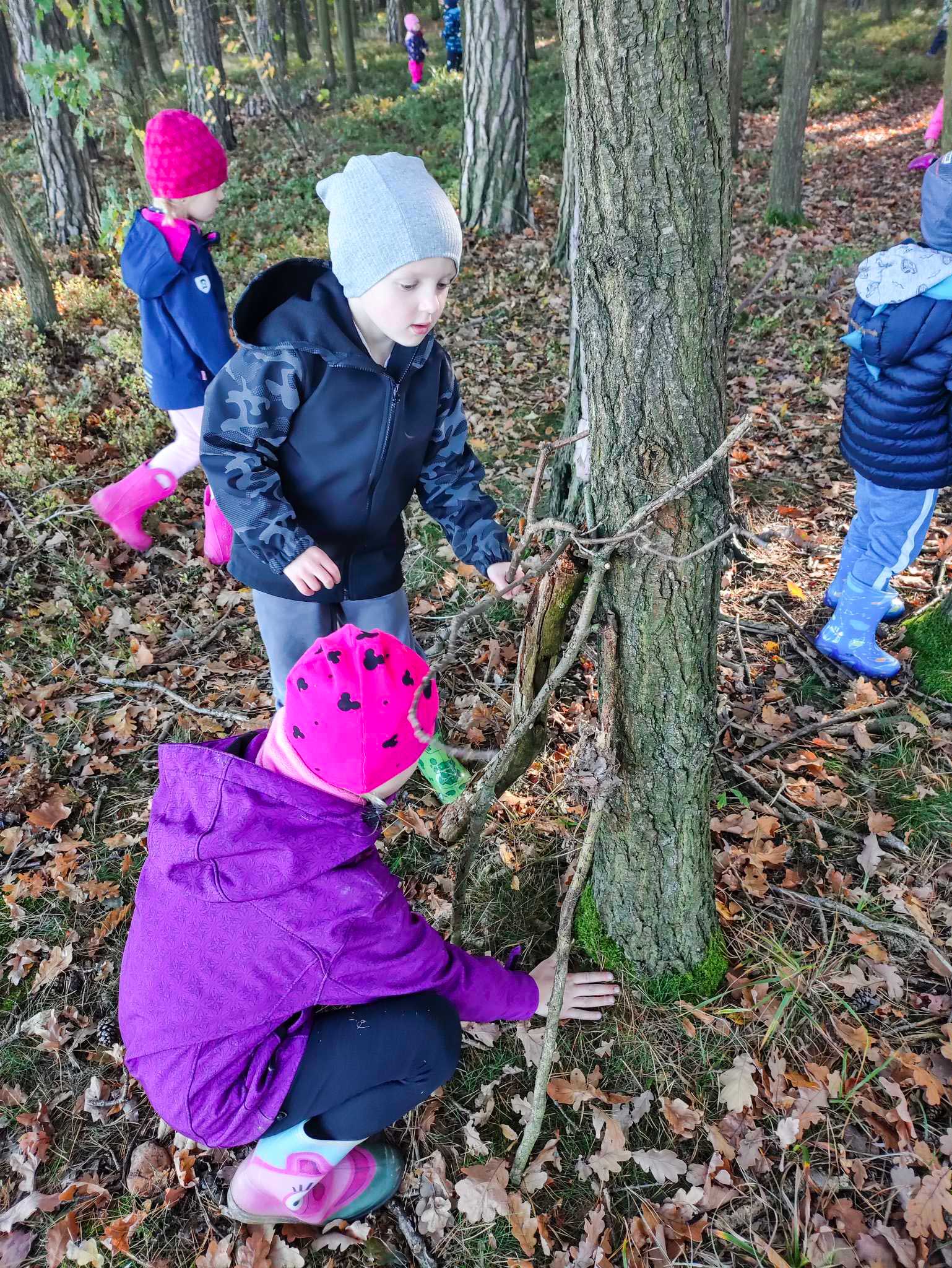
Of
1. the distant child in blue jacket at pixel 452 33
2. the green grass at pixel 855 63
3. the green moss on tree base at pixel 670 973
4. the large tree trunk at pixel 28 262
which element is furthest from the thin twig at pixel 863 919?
the distant child in blue jacket at pixel 452 33

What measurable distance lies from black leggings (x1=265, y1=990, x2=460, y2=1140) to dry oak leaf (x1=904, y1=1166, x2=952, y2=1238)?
119 cm

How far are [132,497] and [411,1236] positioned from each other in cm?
368

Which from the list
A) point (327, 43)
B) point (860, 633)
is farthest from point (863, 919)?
point (327, 43)

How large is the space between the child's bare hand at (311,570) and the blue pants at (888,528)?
2.31m

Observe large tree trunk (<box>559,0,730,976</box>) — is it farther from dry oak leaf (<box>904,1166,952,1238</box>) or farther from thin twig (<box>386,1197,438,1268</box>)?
thin twig (<box>386,1197,438,1268</box>)

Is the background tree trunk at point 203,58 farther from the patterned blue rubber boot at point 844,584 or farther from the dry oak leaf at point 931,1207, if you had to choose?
the dry oak leaf at point 931,1207

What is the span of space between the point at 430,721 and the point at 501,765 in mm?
279

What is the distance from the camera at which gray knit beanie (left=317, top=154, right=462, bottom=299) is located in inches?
79.7

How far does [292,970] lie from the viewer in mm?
1911

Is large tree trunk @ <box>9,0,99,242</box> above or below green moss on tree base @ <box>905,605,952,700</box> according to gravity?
above

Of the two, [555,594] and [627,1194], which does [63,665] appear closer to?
[555,594]

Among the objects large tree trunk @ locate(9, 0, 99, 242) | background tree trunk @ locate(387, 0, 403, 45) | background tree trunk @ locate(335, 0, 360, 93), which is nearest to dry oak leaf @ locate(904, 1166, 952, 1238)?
large tree trunk @ locate(9, 0, 99, 242)

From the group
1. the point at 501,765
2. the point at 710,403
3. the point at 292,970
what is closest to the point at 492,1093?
the point at 292,970

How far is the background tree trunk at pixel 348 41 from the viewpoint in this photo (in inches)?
601
